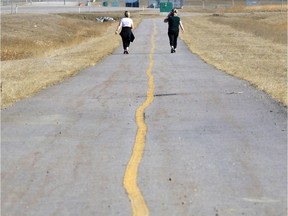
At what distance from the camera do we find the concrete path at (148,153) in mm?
6719

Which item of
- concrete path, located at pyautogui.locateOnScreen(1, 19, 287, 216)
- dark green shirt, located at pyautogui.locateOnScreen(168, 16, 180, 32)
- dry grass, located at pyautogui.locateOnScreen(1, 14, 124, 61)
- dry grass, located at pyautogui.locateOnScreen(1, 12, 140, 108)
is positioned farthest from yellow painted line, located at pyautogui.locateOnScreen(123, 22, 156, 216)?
dry grass, located at pyautogui.locateOnScreen(1, 14, 124, 61)

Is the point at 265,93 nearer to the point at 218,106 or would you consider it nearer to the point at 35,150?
the point at 218,106

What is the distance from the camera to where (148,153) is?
8.80m

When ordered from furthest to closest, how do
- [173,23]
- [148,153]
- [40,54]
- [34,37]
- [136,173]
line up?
[34,37]
[40,54]
[173,23]
[148,153]
[136,173]

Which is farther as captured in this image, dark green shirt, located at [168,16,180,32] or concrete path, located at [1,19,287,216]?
dark green shirt, located at [168,16,180,32]

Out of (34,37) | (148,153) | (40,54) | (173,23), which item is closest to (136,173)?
(148,153)

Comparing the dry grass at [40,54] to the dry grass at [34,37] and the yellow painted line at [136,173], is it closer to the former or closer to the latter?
the dry grass at [34,37]

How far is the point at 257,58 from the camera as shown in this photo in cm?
2845

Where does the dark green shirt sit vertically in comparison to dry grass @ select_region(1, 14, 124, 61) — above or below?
above

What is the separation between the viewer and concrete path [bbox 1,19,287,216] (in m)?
6.72

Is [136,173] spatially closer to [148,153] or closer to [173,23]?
[148,153]

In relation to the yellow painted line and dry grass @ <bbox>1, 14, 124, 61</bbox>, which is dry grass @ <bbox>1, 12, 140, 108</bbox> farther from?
the yellow painted line

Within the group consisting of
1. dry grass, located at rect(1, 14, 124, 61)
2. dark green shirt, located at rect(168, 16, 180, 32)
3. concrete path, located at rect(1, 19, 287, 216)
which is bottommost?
dry grass, located at rect(1, 14, 124, 61)

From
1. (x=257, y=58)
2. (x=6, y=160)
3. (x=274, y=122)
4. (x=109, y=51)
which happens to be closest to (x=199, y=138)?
(x=274, y=122)
